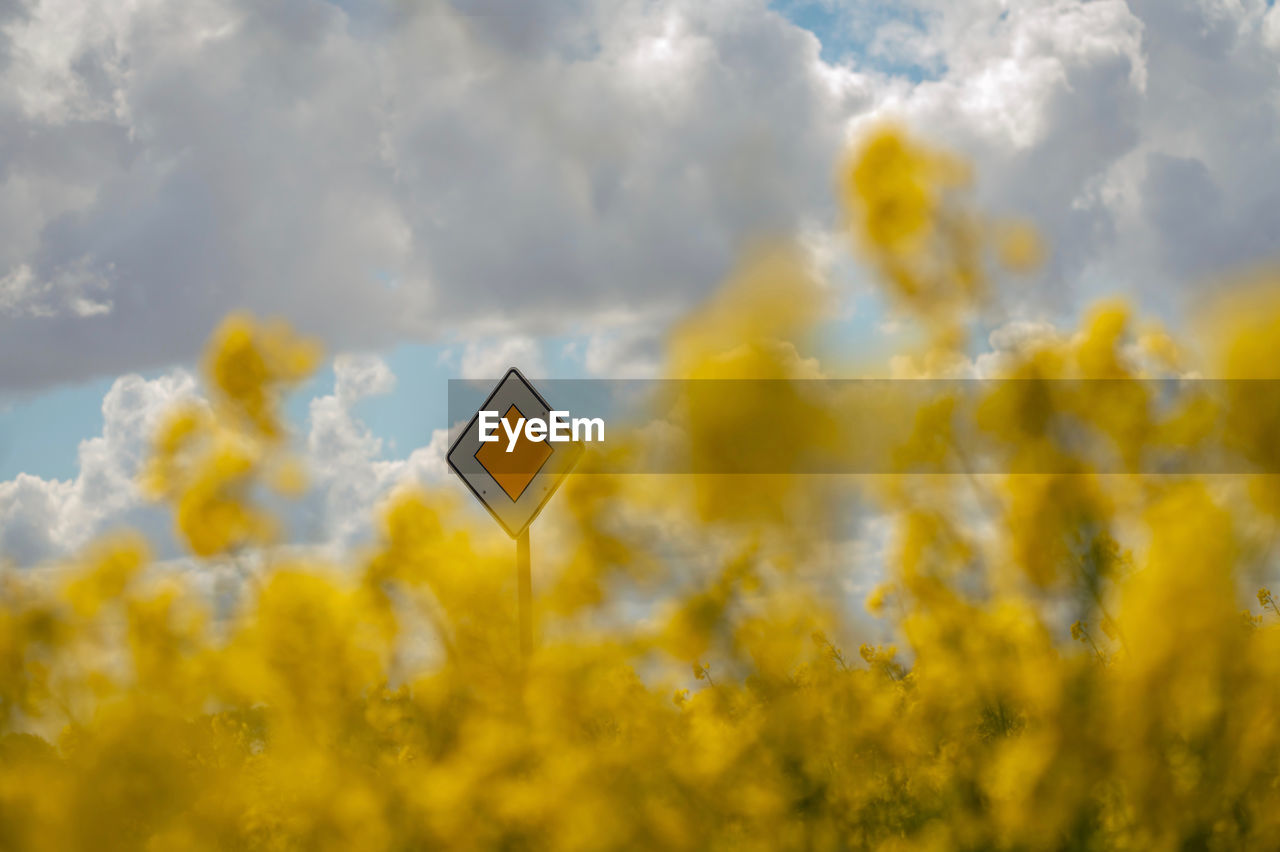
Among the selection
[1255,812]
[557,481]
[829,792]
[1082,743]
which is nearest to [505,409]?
[557,481]

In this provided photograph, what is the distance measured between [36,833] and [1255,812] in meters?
2.73

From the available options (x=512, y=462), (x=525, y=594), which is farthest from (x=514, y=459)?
(x=525, y=594)

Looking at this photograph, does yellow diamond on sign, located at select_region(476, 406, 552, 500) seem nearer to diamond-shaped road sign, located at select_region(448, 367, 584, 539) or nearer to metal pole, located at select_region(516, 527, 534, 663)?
diamond-shaped road sign, located at select_region(448, 367, 584, 539)

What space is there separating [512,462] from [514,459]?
0.04ft

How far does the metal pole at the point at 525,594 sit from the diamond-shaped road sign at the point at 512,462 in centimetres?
5

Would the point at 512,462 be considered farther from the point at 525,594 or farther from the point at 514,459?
the point at 525,594

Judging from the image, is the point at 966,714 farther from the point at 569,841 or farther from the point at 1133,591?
the point at 569,841

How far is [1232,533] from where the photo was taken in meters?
2.12

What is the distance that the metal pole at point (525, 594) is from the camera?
9.97ft

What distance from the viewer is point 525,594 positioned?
10.3 ft

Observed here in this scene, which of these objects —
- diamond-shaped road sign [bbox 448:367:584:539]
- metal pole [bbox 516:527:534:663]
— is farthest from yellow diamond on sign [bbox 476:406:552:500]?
metal pole [bbox 516:527:534:663]

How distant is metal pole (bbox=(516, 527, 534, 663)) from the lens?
3.04m

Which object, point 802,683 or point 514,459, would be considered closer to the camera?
point 802,683

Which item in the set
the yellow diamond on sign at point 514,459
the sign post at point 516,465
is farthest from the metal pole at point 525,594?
the yellow diamond on sign at point 514,459
